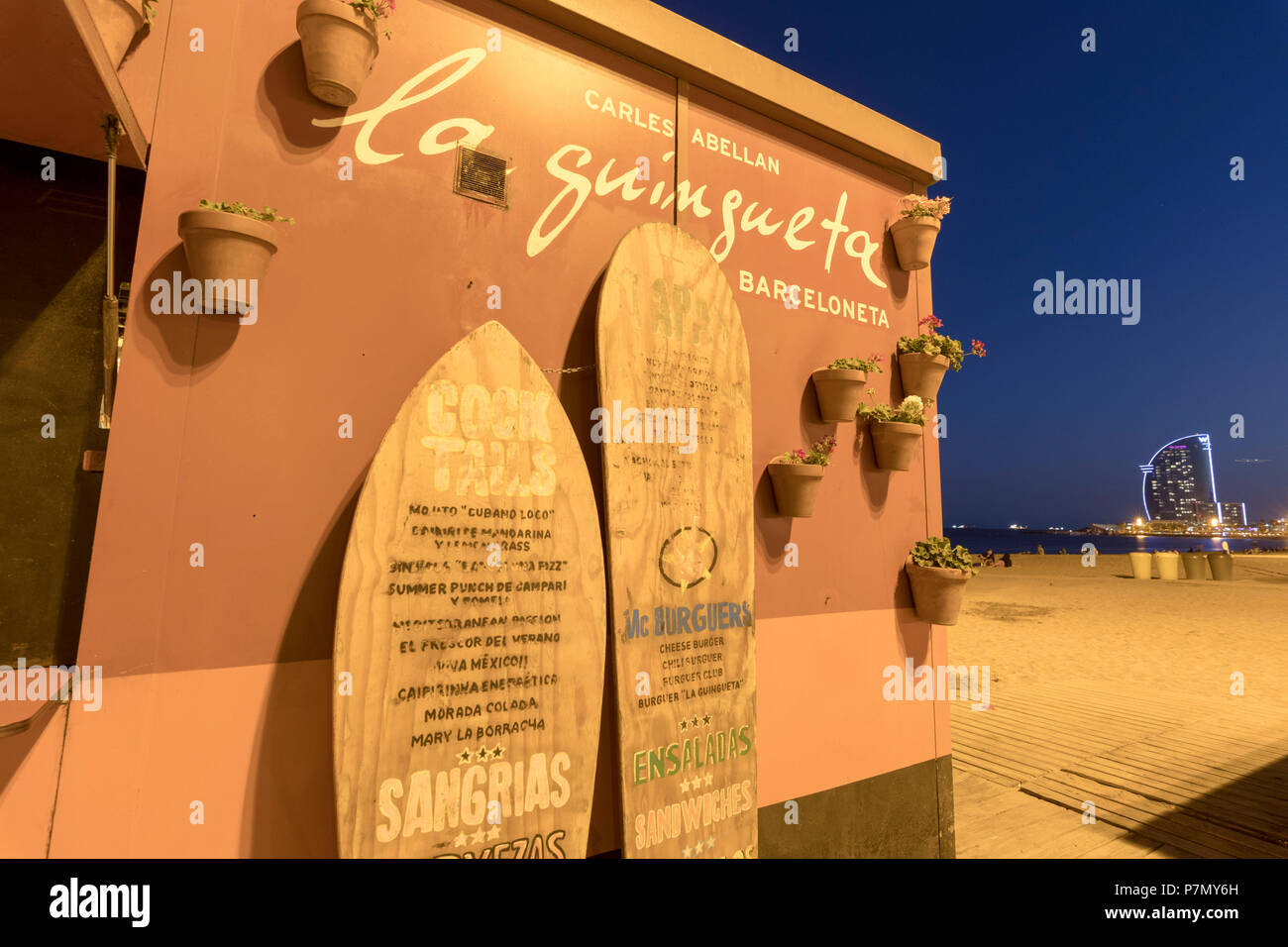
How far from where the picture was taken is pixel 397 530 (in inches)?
63.6

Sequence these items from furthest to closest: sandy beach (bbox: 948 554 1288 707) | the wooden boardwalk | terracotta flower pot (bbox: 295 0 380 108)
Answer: sandy beach (bbox: 948 554 1288 707), the wooden boardwalk, terracotta flower pot (bbox: 295 0 380 108)

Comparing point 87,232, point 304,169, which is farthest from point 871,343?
point 87,232

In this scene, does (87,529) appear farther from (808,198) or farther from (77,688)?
(808,198)

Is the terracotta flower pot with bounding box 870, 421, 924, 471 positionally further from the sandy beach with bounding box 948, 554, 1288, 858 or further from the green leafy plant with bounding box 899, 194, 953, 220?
the sandy beach with bounding box 948, 554, 1288, 858

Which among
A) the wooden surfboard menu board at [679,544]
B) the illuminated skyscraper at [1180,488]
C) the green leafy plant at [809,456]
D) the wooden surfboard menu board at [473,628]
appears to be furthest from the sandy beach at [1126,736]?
the illuminated skyscraper at [1180,488]

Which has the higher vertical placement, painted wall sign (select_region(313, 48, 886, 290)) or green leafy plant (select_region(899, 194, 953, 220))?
green leafy plant (select_region(899, 194, 953, 220))

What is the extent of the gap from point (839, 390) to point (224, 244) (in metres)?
2.18

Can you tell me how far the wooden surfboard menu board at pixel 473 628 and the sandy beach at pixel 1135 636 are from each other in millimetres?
5068

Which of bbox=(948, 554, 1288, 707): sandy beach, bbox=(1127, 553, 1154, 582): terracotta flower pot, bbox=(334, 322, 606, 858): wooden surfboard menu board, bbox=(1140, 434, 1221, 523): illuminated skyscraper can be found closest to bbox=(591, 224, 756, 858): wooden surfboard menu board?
bbox=(334, 322, 606, 858): wooden surfboard menu board

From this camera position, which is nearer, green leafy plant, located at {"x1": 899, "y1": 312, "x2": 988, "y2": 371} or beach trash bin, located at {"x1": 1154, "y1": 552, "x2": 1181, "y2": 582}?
green leafy plant, located at {"x1": 899, "y1": 312, "x2": 988, "y2": 371}

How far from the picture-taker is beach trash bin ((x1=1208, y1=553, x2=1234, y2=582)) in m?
12.3

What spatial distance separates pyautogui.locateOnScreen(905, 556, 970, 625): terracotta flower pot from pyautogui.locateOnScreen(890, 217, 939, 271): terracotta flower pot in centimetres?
151

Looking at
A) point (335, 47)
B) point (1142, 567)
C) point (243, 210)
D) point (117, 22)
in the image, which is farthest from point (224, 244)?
point (1142, 567)
